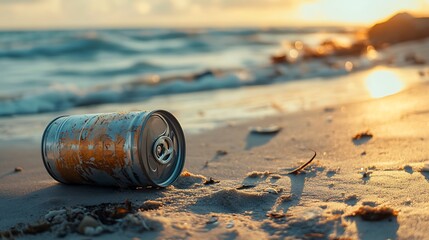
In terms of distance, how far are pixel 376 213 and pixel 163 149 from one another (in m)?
1.12

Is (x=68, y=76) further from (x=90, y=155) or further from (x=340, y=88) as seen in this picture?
(x=90, y=155)

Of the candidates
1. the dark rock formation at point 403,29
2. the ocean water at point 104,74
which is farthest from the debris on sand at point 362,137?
the dark rock formation at point 403,29

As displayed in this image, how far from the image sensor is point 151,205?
7.85 feet

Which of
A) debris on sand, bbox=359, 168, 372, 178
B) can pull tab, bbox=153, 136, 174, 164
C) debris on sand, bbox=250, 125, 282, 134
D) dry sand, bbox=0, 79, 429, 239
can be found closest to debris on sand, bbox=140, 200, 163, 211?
dry sand, bbox=0, 79, 429, 239

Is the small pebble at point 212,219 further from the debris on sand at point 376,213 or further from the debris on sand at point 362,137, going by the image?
the debris on sand at point 362,137

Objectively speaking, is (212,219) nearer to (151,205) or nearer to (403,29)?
(151,205)

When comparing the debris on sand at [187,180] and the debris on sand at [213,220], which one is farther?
the debris on sand at [187,180]

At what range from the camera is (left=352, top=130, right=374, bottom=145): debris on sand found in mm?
3668

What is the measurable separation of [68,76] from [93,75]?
55 centimetres

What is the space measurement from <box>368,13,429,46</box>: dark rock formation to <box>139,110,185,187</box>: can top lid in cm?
1250

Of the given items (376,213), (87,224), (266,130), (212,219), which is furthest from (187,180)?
(266,130)

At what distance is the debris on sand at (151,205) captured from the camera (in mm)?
2371

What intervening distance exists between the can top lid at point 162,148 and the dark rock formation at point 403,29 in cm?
1250

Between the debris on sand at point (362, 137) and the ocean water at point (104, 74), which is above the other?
the ocean water at point (104, 74)
